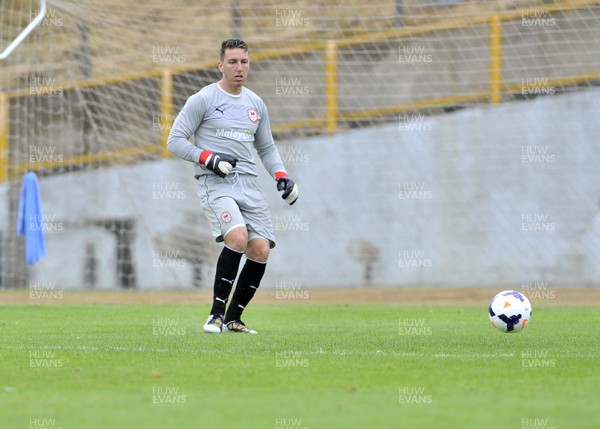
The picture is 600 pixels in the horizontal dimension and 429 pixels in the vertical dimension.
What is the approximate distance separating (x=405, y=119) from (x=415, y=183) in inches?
43.2

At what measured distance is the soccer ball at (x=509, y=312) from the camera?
28.9 ft

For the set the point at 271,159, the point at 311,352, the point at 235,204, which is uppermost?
the point at 271,159

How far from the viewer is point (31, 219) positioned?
48.2 ft

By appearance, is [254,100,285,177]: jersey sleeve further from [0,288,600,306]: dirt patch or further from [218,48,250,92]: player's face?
[0,288,600,306]: dirt patch

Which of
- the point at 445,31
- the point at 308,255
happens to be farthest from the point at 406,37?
the point at 308,255

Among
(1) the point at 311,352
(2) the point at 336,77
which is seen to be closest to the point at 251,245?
(1) the point at 311,352

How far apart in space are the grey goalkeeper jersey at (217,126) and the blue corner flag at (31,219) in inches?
230

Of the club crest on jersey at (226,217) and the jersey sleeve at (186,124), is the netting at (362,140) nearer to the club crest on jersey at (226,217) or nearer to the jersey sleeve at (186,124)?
the jersey sleeve at (186,124)

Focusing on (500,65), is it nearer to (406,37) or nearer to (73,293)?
(406,37)

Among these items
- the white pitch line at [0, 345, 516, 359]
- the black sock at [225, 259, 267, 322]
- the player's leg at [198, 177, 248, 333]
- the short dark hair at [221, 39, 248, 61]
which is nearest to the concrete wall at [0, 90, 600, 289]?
the black sock at [225, 259, 267, 322]

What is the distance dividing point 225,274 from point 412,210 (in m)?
10.0

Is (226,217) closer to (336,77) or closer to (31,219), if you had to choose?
(31,219)

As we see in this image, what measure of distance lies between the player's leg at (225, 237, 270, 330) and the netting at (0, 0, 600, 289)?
7852 mm

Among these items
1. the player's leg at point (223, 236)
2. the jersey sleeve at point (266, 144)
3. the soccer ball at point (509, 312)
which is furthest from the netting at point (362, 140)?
the soccer ball at point (509, 312)
